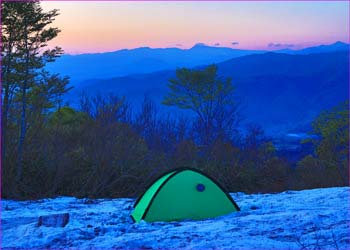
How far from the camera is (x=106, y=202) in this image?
34.4 ft

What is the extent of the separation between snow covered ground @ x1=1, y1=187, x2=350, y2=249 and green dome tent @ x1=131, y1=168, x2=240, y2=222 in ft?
0.86

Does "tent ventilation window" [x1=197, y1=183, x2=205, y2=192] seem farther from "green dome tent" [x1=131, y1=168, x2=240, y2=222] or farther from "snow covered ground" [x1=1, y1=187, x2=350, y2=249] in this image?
"snow covered ground" [x1=1, y1=187, x2=350, y2=249]

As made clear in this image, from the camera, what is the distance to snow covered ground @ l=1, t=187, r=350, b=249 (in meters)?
6.06

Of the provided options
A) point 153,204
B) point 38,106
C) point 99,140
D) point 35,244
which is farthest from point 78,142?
point 35,244

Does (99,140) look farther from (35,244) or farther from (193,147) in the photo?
(35,244)

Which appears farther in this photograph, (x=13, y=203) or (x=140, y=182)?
(x=140, y=182)

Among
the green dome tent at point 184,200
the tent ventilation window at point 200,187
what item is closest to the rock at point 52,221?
the green dome tent at point 184,200

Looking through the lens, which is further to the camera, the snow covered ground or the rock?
the rock

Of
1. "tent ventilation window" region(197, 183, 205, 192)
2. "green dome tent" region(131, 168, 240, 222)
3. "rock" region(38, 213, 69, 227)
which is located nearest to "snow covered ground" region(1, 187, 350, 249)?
"rock" region(38, 213, 69, 227)

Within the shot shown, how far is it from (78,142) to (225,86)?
3543 cm

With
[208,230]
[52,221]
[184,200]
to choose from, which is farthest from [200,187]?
[52,221]

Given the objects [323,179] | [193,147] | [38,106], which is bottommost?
[323,179]

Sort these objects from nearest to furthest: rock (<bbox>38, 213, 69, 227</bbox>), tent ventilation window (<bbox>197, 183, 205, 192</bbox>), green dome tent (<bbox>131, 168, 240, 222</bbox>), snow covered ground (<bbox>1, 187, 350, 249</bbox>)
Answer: snow covered ground (<bbox>1, 187, 350, 249</bbox>) → rock (<bbox>38, 213, 69, 227</bbox>) → green dome tent (<bbox>131, 168, 240, 222</bbox>) → tent ventilation window (<bbox>197, 183, 205, 192</bbox>)

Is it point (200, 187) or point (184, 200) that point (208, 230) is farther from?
point (200, 187)
